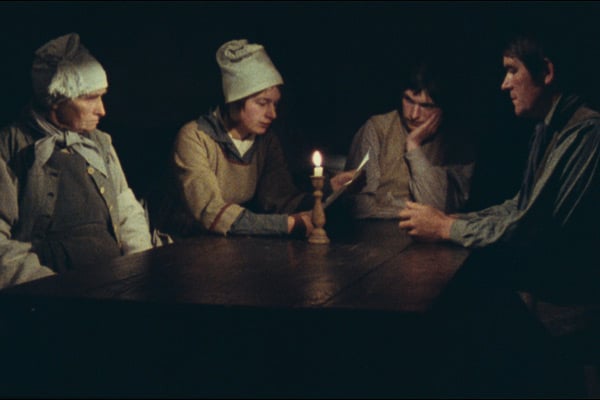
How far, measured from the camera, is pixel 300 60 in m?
6.28

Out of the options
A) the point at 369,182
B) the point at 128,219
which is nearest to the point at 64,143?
the point at 128,219

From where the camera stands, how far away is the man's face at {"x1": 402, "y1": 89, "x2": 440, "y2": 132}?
202 inches

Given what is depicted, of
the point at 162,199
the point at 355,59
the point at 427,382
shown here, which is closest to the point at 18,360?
the point at 427,382

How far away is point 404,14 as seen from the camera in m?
6.10

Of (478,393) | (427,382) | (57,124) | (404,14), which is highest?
(404,14)

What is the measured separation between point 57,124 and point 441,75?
2.41m

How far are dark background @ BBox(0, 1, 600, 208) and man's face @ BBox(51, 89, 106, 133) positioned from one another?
2.50 ft

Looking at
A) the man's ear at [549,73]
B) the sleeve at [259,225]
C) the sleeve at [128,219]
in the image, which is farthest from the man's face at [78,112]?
the man's ear at [549,73]

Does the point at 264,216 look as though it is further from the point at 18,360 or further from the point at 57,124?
the point at 18,360

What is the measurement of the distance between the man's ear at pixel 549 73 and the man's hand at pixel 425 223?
2.56 feet

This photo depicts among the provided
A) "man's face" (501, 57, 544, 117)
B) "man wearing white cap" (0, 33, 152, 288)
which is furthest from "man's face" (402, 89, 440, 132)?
"man wearing white cap" (0, 33, 152, 288)

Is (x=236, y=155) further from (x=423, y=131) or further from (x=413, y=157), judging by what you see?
(x=423, y=131)

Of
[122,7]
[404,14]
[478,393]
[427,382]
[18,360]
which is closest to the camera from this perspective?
[427,382]

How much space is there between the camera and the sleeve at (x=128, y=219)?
443 cm
